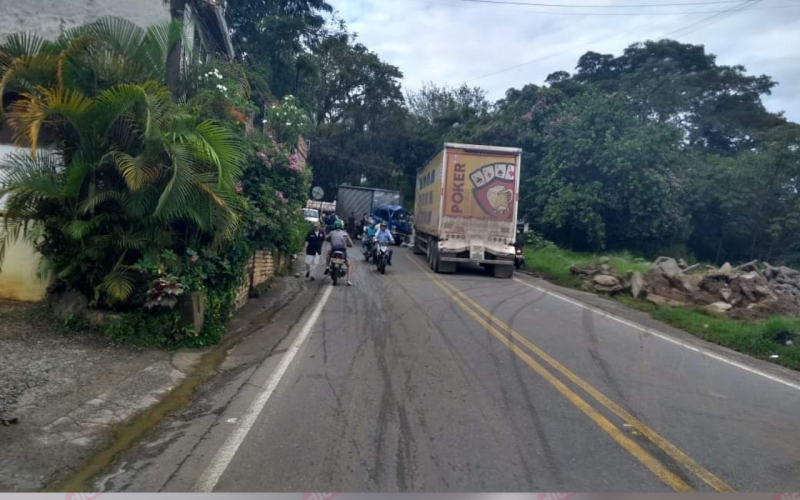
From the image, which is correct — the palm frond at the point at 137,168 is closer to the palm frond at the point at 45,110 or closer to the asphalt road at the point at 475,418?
the palm frond at the point at 45,110

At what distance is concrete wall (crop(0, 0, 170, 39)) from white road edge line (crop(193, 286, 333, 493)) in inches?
457

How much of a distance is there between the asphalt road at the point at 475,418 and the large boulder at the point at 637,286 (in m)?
6.77

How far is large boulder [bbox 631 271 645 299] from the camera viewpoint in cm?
1855

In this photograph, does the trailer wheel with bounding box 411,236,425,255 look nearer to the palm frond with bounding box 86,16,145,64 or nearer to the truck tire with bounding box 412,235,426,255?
the truck tire with bounding box 412,235,426,255

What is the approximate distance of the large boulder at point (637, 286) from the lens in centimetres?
1855

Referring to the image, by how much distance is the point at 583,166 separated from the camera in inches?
1193

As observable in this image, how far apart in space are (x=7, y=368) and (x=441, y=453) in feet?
17.1

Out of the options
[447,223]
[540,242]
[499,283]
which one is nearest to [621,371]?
[499,283]

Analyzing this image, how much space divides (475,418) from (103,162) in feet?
20.1

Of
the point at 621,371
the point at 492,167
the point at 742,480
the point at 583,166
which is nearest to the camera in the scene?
the point at 742,480

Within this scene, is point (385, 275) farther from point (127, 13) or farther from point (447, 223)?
point (127, 13)

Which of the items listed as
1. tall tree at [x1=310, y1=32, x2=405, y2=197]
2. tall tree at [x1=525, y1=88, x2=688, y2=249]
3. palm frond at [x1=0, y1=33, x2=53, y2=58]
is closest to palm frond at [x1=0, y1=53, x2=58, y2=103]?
palm frond at [x1=0, y1=33, x2=53, y2=58]

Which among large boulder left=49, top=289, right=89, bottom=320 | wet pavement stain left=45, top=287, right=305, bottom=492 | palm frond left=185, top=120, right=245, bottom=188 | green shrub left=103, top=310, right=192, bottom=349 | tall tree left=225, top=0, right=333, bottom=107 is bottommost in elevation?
wet pavement stain left=45, top=287, right=305, bottom=492

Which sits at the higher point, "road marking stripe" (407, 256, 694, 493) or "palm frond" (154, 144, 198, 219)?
"palm frond" (154, 144, 198, 219)
